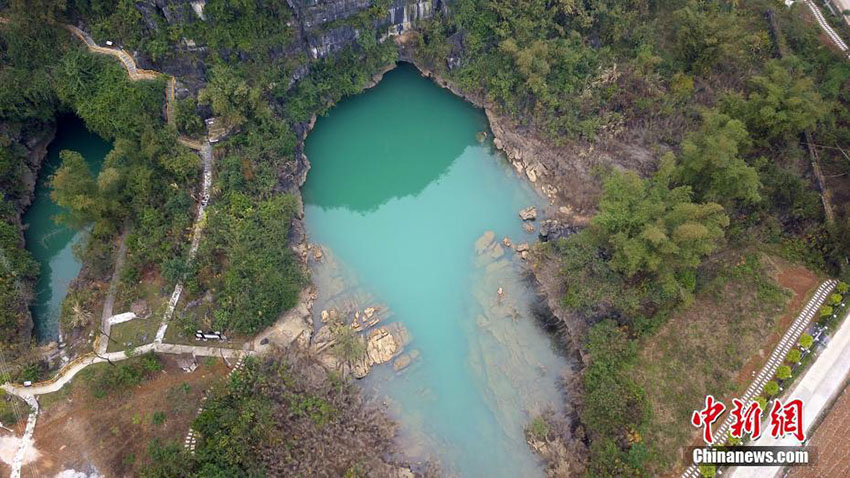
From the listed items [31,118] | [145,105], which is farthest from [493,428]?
[31,118]

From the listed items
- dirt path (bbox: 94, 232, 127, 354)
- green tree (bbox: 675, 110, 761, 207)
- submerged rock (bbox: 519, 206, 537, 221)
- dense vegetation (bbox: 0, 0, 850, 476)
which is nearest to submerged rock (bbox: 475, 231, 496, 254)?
submerged rock (bbox: 519, 206, 537, 221)

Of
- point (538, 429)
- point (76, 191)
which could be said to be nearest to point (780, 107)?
→ point (538, 429)

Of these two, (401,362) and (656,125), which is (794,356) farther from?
(401,362)

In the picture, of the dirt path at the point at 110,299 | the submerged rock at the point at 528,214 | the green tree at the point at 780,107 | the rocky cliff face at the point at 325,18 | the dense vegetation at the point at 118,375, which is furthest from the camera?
the submerged rock at the point at 528,214

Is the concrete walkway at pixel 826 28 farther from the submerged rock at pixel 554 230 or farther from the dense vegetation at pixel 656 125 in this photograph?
the submerged rock at pixel 554 230

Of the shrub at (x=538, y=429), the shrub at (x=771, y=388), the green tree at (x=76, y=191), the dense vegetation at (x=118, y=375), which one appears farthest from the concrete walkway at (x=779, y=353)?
the green tree at (x=76, y=191)

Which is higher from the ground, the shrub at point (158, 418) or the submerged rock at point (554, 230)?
the submerged rock at point (554, 230)

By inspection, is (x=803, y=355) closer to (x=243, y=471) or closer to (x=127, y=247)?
(x=243, y=471)
